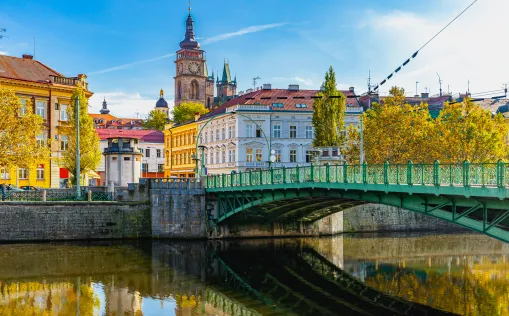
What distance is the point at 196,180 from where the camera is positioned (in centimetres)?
4462

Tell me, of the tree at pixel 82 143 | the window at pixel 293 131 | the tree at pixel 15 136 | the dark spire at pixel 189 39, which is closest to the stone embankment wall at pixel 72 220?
the tree at pixel 15 136

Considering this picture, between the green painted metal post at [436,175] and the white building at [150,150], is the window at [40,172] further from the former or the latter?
the green painted metal post at [436,175]

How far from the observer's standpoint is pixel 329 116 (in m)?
53.5

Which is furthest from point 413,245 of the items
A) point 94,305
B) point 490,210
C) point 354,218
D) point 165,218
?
point 94,305

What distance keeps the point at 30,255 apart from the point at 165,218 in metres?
10.8

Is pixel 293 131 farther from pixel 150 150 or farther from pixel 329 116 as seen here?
pixel 150 150

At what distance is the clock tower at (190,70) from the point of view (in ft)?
510

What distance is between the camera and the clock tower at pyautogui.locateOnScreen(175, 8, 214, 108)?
15538 centimetres

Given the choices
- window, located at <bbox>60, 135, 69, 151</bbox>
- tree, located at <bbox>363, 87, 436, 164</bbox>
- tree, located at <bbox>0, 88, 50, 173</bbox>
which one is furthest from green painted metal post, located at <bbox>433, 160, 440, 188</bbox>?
window, located at <bbox>60, 135, 69, 151</bbox>

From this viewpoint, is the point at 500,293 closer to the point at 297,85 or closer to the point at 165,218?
the point at 165,218

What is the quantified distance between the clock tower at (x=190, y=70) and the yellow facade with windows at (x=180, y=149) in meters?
68.3

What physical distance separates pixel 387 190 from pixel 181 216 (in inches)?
896

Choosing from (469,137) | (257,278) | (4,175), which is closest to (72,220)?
(4,175)

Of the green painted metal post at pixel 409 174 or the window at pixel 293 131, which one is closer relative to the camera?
the green painted metal post at pixel 409 174
